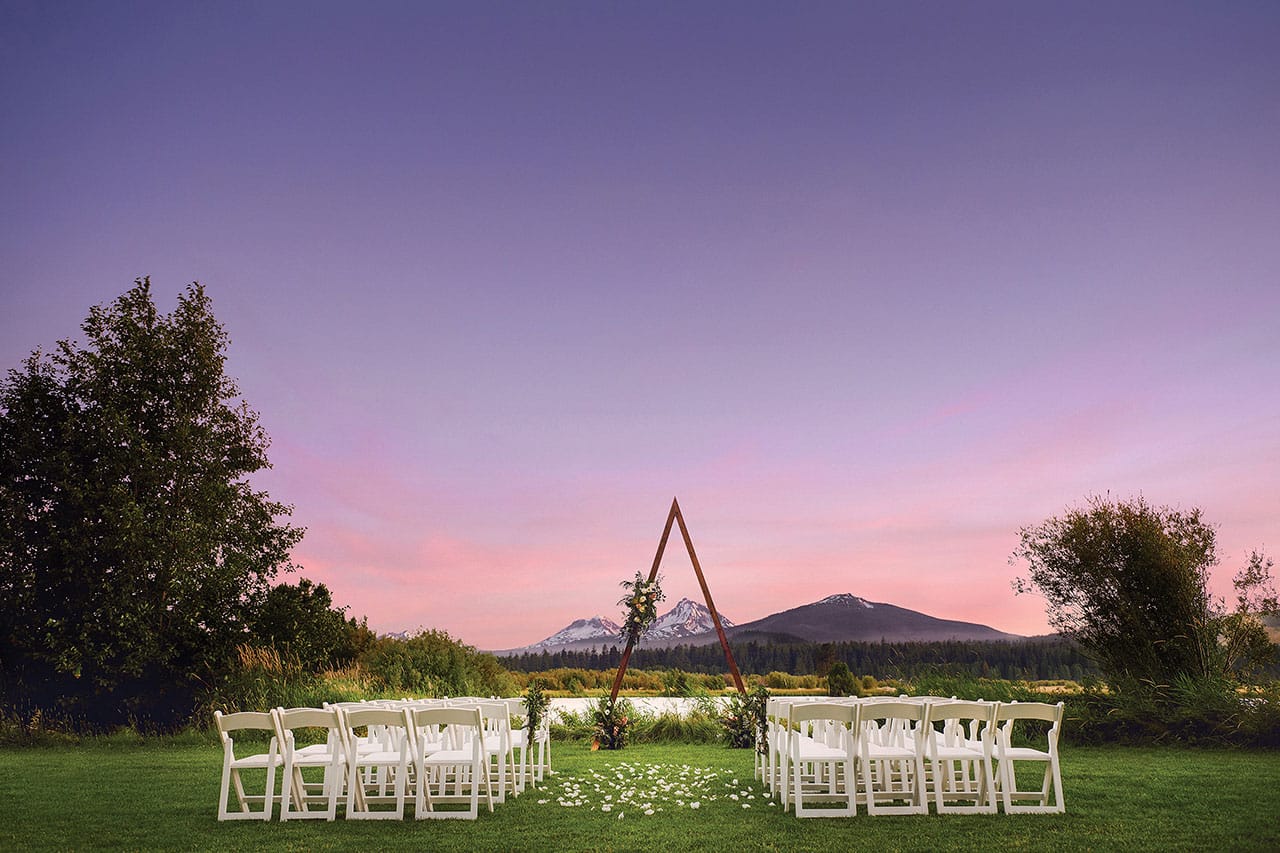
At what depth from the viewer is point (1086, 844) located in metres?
6.50

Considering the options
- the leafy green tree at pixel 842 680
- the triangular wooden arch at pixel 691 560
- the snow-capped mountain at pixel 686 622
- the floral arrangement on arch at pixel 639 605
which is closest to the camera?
the floral arrangement on arch at pixel 639 605

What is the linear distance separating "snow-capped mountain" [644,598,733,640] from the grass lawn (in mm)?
6257

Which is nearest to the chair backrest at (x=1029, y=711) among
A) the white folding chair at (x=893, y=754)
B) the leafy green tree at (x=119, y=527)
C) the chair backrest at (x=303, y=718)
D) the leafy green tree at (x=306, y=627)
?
the white folding chair at (x=893, y=754)

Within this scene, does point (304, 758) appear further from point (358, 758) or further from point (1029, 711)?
point (1029, 711)

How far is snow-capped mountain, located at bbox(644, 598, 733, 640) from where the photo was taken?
18.0 metres

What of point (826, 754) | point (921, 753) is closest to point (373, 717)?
point (826, 754)

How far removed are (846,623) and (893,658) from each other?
4067 millimetres

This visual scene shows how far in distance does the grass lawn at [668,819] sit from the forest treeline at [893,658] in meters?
5.69

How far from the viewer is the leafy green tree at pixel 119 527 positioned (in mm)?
17406

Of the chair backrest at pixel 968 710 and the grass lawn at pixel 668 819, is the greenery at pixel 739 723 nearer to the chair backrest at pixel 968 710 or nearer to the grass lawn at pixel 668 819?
the grass lawn at pixel 668 819

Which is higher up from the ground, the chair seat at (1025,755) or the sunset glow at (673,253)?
the sunset glow at (673,253)

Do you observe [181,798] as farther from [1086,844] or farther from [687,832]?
[1086,844]

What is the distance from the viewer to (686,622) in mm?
20703

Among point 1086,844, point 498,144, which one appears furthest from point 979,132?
point 1086,844
